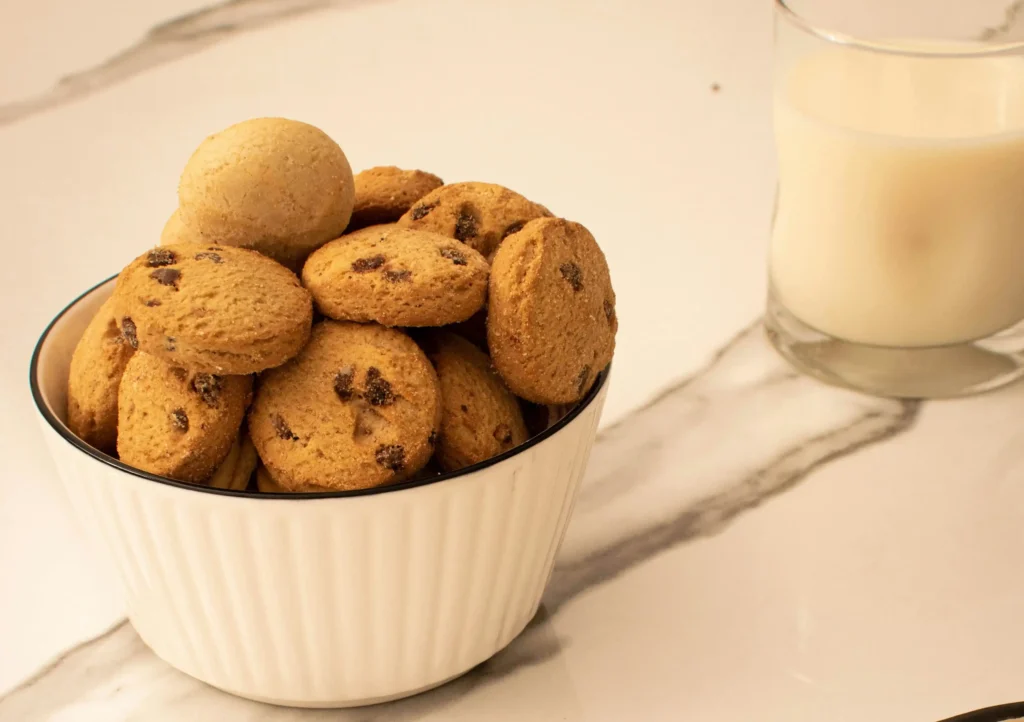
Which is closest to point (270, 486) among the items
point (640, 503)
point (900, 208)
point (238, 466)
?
point (238, 466)

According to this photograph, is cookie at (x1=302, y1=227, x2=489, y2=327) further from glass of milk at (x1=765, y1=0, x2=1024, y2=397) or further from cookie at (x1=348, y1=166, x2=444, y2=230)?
glass of milk at (x1=765, y1=0, x2=1024, y2=397)

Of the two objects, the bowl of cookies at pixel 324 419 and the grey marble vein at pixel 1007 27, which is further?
the grey marble vein at pixel 1007 27

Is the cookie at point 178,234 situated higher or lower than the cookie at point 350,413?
higher

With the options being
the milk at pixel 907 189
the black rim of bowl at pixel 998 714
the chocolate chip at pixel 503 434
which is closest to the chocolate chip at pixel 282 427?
→ the chocolate chip at pixel 503 434

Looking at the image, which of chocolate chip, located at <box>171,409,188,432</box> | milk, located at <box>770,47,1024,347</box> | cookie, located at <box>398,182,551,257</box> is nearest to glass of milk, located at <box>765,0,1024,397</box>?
milk, located at <box>770,47,1024,347</box>

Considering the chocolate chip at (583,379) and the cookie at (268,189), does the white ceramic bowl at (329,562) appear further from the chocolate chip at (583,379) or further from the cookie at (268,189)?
the cookie at (268,189)

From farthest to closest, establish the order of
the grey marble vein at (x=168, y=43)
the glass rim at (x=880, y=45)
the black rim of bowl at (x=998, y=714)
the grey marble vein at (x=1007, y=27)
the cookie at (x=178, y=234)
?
the grey marble vein at (x=168, y=43) → the grey marble vein at (x=1007, y=27) → the glass rim at (x=880, y=45) → the cookie at (x=178, y=234) → the black rim of bowl at (x=998, y=714)

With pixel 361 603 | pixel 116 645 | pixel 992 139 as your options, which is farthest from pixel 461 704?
pixel 992 139

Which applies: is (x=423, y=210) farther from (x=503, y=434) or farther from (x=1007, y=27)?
(x=1007, y=27)
